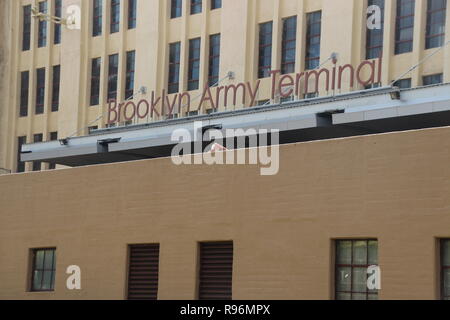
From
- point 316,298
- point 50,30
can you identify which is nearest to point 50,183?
point 316,298

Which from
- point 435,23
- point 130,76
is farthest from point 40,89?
point 435,23

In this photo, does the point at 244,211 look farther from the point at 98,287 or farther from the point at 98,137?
the point at 98,137

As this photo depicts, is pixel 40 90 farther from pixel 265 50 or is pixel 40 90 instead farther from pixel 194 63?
pixel 265 50

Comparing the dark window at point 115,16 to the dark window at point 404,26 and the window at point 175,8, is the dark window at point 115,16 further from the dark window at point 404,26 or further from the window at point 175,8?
the dark window at point 404,26

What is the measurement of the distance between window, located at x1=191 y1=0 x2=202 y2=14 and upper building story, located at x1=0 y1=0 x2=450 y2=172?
0.16ft

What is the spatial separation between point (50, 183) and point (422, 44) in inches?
406

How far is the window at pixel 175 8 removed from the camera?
35.4m

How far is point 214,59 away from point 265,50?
201 cm

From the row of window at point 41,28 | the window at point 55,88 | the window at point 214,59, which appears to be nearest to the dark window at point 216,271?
the window at point 214,59

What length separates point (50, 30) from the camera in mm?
40062

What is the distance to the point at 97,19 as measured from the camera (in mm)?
38219

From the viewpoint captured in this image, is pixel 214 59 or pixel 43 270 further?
pixel 214 59

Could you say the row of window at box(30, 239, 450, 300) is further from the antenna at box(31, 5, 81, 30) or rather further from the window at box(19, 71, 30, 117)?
the window at box(19, 71, 30, 117)

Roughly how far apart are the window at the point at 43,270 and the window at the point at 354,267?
368 inches
